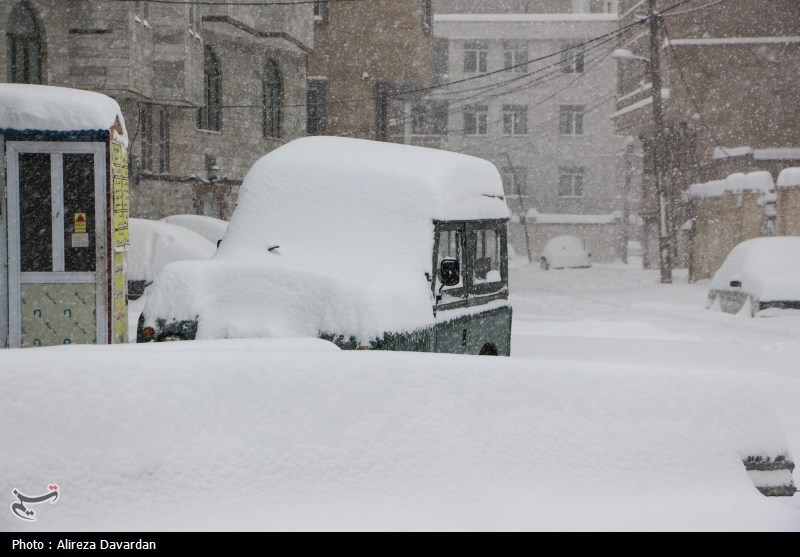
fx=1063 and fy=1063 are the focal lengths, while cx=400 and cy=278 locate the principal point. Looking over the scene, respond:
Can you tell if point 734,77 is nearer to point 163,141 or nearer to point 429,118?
point 163,141

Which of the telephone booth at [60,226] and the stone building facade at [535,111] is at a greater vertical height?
the stone building facade at [535,111]

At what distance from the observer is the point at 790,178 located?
2512 centimetres

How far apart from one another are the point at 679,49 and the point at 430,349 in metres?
32.1

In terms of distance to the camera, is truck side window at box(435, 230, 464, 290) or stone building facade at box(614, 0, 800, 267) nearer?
truck side window at box(435, 230, 464, 290)

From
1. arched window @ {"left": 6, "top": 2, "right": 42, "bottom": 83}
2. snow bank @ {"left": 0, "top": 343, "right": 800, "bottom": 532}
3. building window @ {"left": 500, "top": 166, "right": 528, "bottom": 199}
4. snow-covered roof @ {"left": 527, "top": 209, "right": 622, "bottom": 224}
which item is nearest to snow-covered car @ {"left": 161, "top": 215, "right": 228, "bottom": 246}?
arched window @ {"left": 6, "top": 2, "right": 42, "bottom": 83}

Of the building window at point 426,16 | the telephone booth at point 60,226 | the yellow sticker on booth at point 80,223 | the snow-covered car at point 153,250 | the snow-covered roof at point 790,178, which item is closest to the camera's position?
the telephone booth at point 60,226

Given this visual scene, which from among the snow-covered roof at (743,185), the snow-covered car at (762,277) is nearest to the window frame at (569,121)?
the snow-covered roof at (743,185)

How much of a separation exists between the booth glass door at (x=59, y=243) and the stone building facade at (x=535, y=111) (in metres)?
49.9

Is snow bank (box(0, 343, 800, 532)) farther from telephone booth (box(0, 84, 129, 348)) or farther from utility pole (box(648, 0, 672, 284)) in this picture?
utility pole (box(648, 0, 672, 284))

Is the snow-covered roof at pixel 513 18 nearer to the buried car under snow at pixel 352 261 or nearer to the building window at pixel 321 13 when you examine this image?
the building window at pixel 321 13

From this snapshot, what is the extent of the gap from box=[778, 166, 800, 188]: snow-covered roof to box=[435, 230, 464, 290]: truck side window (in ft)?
62.1

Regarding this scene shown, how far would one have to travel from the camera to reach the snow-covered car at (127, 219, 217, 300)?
696 inches

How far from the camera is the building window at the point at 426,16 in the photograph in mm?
38125
